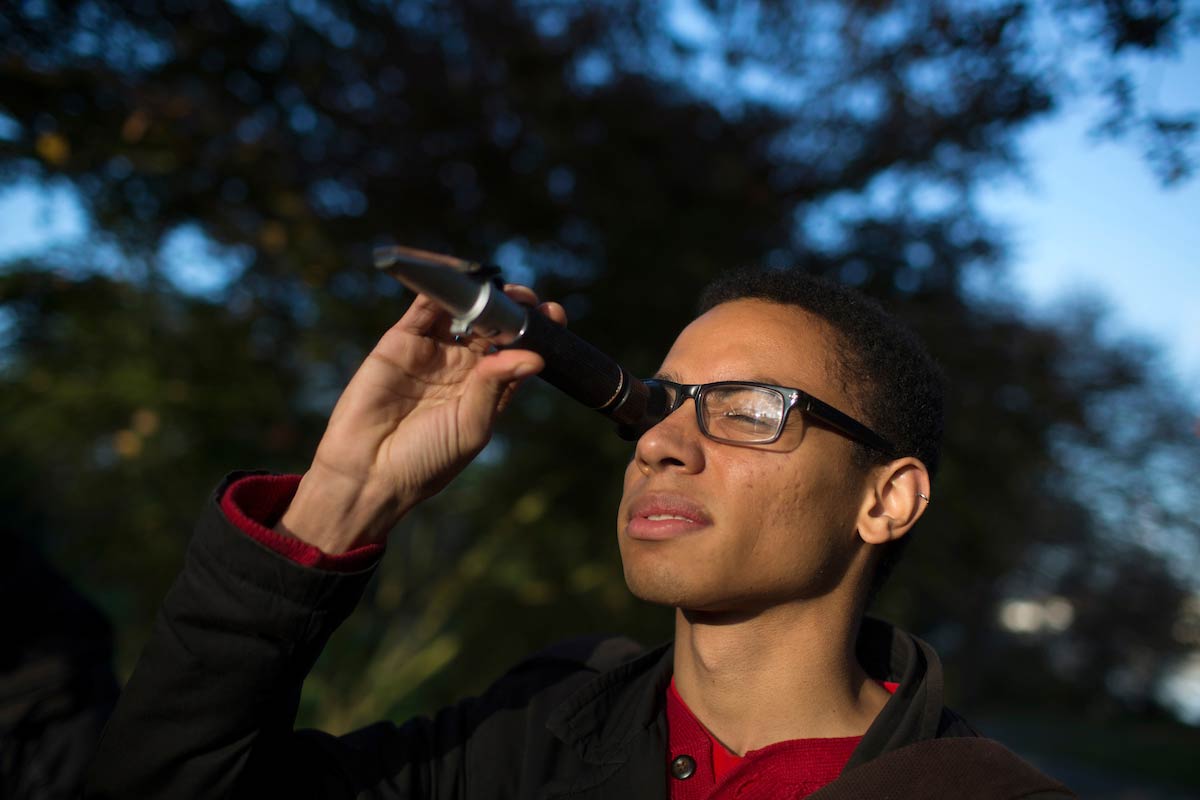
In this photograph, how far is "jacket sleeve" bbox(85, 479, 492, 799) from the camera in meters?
1.85

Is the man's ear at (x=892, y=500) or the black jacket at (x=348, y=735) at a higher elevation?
the man's ear at (x=892, y=500)

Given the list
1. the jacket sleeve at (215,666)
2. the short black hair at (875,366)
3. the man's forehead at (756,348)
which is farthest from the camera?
the short black hair at (875,366)

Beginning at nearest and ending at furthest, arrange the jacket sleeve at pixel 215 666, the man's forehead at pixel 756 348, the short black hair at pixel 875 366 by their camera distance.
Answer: the jacket sleeve at pixel 215 666, the man's forehead at pixel 756 348, the short black hair at pixel 875 366

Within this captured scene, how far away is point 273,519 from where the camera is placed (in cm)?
204

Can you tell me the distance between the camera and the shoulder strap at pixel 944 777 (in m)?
1.97

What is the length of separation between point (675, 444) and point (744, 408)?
0.19 metres

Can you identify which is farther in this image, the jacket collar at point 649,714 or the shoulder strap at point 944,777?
the jacket collar at point 649,714

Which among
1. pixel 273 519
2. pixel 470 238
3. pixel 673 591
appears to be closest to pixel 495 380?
pixel 273 519

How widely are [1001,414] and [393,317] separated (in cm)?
438

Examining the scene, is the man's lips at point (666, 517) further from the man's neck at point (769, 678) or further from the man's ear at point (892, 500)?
the man's ear at point (892, 500)

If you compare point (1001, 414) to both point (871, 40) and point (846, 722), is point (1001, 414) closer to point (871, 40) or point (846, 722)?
point (871, 40)

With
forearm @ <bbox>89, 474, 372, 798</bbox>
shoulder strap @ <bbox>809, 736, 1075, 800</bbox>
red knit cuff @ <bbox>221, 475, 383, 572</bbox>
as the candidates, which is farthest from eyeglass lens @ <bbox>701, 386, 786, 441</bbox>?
forearm @ <bbox>89, 474, 372, 798</bbox>

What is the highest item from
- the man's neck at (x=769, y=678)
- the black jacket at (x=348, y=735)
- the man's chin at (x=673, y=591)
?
the man's chin at (x=673, y=591)

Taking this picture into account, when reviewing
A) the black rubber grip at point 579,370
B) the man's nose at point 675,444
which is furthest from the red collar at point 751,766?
the black rubber grip at point 579,370
